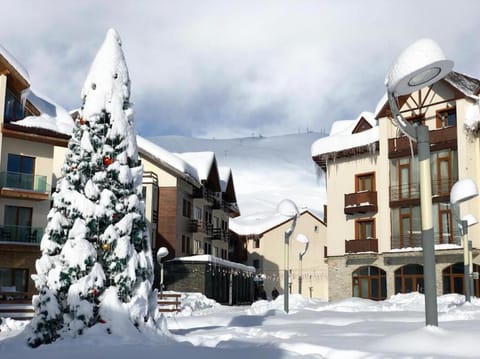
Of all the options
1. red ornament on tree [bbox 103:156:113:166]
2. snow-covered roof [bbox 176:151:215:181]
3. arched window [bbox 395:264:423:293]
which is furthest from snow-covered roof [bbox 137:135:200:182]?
red ornament on tree [bbox 103:156:113:166]

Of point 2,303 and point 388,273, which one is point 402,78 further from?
point 388,273

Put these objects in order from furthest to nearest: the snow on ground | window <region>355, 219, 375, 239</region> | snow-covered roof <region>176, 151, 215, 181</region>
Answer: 1. snow-covered roof <region>176, 151, 215, 181</region>
2. window <region>355, 219, 375, 239</region>
3. the snow on ground

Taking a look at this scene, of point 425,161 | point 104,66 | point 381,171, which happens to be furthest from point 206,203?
point 425,161

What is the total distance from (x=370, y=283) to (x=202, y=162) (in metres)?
19.0

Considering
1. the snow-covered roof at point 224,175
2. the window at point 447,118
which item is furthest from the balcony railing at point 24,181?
the snow-covered roof at point 224,175

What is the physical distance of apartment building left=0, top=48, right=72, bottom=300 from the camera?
29.6 meters

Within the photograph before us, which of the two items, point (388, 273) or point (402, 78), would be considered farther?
point (388, 273)

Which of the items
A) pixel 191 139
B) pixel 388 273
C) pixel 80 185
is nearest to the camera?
pixel 80 185

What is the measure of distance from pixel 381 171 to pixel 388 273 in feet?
18.3

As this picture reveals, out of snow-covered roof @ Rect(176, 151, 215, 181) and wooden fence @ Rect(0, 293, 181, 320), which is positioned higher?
snow-covered roof @ Rect(176, 151, 215, 181)

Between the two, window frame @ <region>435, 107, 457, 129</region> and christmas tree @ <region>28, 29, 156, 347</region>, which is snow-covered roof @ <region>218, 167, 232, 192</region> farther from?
christmas tree @ <region>28, 29, 156, 347</region>

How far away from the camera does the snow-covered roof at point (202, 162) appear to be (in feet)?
157

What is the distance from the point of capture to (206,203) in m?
49.7

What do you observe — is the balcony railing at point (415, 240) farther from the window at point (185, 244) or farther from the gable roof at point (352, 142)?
the window at point (185, 244)
